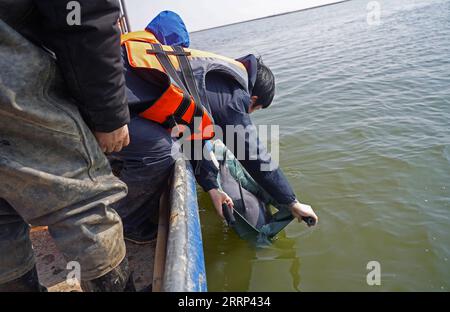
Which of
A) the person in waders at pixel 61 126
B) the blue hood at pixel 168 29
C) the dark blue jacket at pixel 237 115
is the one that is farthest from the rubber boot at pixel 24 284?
the blue hood at pixel 168 29

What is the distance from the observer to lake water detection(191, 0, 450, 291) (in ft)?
8.95

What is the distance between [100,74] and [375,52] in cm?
1139

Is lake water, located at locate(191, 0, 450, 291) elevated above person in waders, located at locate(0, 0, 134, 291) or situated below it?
below

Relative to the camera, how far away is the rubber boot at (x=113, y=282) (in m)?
1.59

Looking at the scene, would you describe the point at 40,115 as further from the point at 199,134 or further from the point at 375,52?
the point at 375,52

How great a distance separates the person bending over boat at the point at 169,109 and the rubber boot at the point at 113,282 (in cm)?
73

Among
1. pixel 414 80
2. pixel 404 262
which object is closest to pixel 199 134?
pixel 404 262

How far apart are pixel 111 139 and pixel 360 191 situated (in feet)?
10.2

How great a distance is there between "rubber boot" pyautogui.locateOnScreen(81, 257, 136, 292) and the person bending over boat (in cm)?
73

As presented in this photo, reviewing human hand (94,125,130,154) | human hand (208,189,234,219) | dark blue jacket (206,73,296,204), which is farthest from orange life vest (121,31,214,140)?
human hand (94,125,130,154)

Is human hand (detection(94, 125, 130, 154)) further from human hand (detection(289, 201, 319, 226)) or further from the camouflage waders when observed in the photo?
human hand (detection(289, 201, 319, 226))

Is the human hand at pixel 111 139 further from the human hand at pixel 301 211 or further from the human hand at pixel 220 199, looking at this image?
the human hand at pixel 301 211

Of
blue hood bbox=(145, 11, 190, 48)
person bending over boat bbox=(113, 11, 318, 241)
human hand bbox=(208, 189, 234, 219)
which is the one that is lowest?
human hand bbox=(208, 189, 234, 219)

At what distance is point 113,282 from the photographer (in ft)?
5.35
